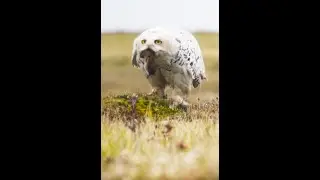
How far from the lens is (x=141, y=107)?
2.29 metres

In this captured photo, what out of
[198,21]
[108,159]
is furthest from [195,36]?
[108,159]

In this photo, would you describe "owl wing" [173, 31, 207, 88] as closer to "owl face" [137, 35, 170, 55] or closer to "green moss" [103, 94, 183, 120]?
"owl face" [137, 35, 170, 55]

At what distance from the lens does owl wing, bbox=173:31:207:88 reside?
89.4 inches

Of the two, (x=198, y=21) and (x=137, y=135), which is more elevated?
(x=198, y=21)

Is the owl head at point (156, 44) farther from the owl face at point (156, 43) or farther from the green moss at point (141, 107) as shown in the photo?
the green moss at point (141, 107)

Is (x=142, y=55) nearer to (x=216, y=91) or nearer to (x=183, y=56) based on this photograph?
(x=183, y=56)

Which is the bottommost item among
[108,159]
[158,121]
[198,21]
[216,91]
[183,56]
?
[108,159]

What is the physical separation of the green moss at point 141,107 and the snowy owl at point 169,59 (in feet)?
0.17

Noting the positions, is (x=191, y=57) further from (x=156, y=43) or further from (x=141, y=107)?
(x=141, y=107)

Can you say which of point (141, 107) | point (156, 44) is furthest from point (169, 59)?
point (141, 107)

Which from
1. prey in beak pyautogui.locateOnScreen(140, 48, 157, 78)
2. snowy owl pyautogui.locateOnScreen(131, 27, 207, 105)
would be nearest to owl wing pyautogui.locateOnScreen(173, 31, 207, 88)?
snowy owl pyautogui.locateOnScreen(131, 27, 207, 105)

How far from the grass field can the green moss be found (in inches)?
0.8
